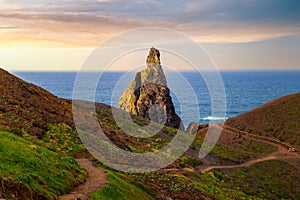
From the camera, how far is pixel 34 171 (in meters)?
17.8

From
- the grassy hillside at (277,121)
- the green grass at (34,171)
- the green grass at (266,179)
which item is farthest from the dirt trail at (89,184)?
the grassy hillside at (277,121)

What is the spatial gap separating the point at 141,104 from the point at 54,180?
8111cm

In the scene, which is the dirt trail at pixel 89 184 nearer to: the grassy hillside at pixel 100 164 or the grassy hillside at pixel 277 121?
the grassy hillside at pixel 100 164

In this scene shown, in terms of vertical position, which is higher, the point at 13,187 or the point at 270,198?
the point at 13,187

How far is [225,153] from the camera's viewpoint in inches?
2879

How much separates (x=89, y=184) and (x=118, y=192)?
2.15 metres

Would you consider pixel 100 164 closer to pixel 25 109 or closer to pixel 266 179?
pixel 25 109

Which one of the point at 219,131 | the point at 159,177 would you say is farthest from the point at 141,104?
the point at 159,177

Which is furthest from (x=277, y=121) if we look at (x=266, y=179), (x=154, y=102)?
(x=266, y=179)

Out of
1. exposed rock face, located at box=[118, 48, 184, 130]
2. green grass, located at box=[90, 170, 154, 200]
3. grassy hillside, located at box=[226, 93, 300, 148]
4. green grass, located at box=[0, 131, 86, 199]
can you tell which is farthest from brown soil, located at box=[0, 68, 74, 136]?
grassy hillside, located at box=[226, 93, 300, 148]

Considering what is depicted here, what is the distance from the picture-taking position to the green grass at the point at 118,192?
20.0 metres

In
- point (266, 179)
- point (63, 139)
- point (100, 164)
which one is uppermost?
point (63, 139)

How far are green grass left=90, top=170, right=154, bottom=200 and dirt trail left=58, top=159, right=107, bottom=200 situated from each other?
1.55 ft

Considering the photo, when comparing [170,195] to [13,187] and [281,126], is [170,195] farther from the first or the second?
[281,126]
